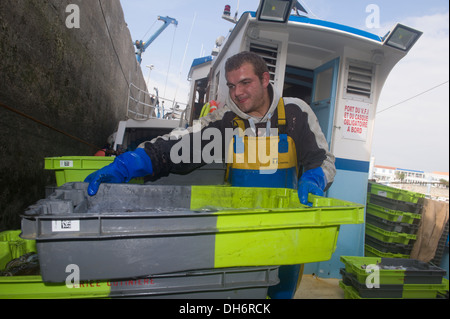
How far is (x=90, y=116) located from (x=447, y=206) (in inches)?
279

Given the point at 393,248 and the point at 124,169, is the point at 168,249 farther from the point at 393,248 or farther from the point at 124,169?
the point at 393,248

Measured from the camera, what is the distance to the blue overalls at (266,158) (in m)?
2.17

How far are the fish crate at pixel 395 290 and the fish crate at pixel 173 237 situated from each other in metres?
2.01

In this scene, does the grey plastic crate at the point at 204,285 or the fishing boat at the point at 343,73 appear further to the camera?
the fishing boat at the point at 343,73

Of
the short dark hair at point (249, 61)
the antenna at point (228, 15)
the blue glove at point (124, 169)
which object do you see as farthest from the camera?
the antenna at point (228, 15)

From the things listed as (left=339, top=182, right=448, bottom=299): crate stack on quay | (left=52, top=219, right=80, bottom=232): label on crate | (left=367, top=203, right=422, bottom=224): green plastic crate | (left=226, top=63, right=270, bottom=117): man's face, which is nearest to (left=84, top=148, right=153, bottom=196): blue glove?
(left=52, top=219, right=80, bottom=232): label on crate

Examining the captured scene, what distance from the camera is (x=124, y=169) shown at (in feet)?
5.72

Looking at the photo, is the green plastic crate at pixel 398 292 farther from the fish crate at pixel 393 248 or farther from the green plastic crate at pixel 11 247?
the green plastic crate at pixel 11 247

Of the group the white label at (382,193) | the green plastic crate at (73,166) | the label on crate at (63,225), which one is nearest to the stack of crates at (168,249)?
the label on crate at (63,225)

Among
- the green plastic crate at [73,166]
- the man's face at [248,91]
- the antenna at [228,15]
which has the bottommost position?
the green plastic crate at [73,166]

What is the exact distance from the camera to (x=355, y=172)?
350 cm
